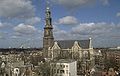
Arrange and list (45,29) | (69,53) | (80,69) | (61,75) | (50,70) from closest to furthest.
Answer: (50,70)
(61,75)
(80,69)
(45,29)
(69,53)

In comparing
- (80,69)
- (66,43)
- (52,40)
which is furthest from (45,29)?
(80,69)

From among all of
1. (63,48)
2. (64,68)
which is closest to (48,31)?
(63,48)

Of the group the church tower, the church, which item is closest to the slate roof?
the church

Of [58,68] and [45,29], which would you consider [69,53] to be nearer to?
[45,29]

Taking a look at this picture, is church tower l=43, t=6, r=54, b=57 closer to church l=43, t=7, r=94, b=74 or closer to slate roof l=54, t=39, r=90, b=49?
church l=43, t=7, r=94, b=74

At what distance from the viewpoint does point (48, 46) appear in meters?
78.5

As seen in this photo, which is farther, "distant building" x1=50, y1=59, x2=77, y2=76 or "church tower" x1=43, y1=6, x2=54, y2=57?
"church tower" x1=43, y1=6, x2=54, y2=57

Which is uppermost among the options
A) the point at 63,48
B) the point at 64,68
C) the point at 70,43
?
the point at 70,43

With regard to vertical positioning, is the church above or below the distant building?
above

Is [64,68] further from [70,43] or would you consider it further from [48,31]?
[70,43]

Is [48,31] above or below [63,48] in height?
above

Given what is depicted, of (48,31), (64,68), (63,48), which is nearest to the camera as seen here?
(64,68)

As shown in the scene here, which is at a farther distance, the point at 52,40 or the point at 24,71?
the point at 52,40

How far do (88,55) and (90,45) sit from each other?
3.00 m
